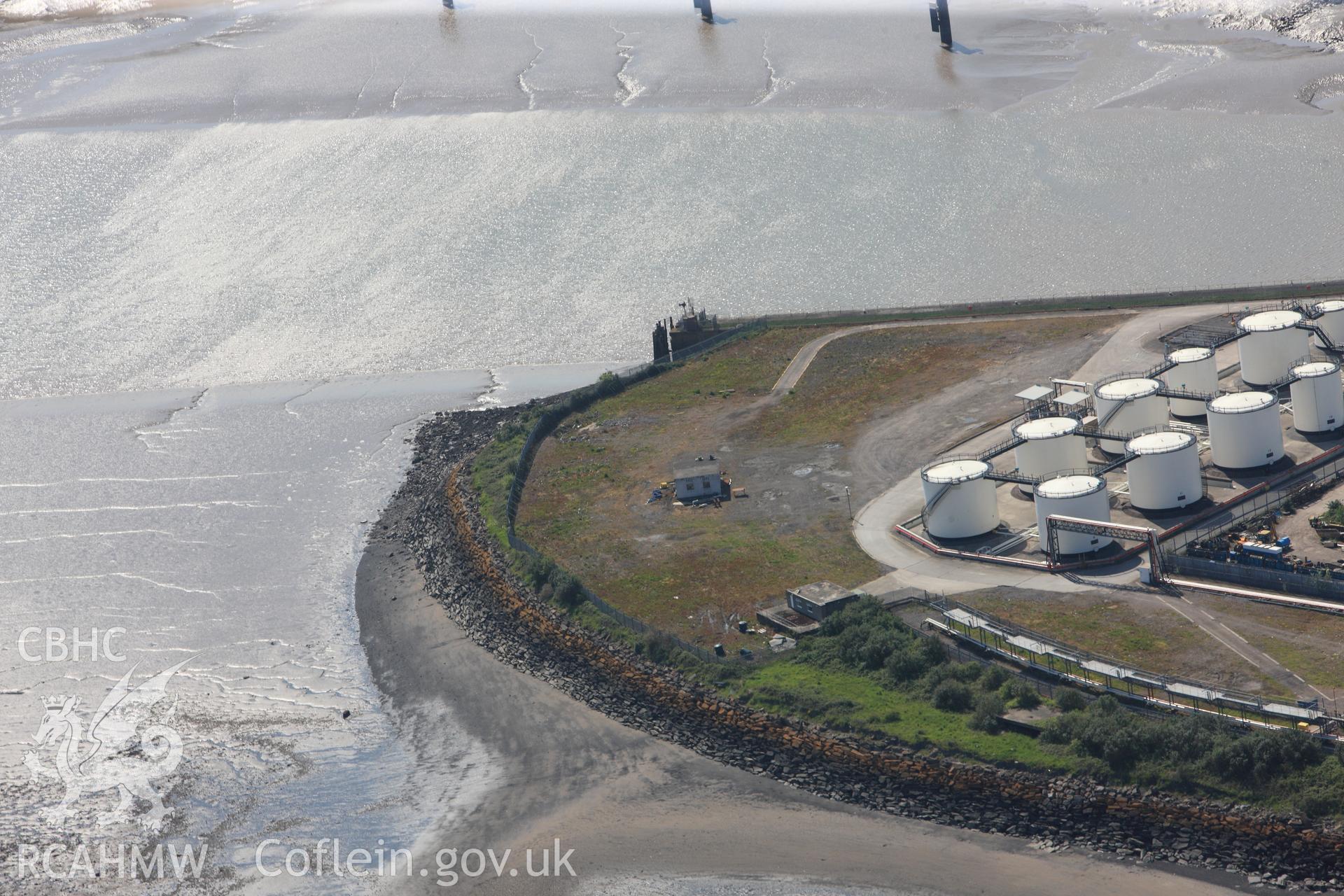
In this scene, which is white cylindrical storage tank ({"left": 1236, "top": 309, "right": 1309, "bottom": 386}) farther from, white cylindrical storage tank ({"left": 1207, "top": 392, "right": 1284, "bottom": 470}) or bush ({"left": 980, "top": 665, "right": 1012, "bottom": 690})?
bush ({"left": 980, "top": 665, "right": 1012, "bottom": 690})

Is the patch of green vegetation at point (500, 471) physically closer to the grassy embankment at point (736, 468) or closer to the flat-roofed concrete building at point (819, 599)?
the grassy embankment at point (736, 468)

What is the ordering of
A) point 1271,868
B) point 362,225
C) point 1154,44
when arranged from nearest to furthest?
point 1271,868, point 362,225, point 1154,44

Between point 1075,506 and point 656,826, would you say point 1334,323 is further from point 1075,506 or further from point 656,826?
point 656,826

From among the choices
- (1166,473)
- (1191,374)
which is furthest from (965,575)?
(1191,374)

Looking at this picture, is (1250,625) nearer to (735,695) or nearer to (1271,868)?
(1271,868)

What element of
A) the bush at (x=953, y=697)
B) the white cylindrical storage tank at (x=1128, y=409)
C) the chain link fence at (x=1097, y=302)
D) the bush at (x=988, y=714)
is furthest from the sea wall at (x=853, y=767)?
the chain link fence at (x=1097, y=302)

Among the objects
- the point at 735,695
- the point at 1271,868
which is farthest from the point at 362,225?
the point at 1271,868
